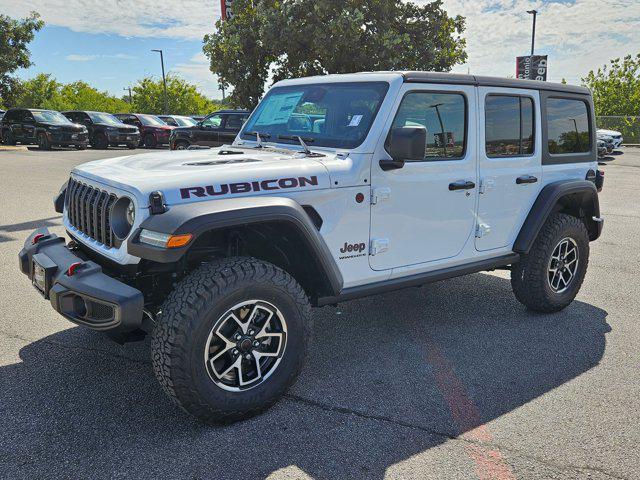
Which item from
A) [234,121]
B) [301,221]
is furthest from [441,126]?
A: [234,121]

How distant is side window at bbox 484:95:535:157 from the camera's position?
13.3ft

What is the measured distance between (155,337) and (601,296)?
4.25 m

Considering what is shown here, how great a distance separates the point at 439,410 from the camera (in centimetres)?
313

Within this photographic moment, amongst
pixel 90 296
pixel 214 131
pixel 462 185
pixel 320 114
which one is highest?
pixel 214 131

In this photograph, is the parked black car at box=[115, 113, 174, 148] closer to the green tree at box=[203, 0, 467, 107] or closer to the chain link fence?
the green tree at box=[203, 0, 467, 107]

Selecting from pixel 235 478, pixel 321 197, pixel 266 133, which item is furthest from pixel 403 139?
pixel 235 478

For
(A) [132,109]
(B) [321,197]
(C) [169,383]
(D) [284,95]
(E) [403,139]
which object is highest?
(A) [132,109]

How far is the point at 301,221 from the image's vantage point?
2955mm

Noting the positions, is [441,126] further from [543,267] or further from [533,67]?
[533,67]

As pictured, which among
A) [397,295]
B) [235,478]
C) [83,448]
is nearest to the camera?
[235,478]

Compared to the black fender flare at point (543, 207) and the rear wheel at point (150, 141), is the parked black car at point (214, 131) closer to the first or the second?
the rear wheel at point (150, 141)

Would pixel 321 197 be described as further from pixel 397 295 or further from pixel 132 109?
pixel 132 109

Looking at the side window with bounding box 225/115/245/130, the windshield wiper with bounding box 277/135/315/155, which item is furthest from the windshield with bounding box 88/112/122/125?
the windshield wiper with bounding box 277/135/315/155

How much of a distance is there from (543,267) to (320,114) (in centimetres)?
217
